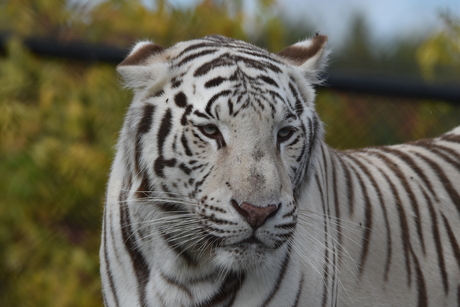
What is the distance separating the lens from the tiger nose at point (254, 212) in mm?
1589

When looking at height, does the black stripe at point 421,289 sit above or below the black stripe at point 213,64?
below

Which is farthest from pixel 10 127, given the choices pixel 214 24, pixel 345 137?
pixel 345 137

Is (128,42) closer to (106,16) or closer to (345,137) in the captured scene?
(106,16)

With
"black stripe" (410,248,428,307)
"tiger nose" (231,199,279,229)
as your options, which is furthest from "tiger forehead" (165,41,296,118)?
"black stripe" (410,248,428,307)

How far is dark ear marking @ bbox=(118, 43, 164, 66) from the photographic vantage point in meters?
1.93

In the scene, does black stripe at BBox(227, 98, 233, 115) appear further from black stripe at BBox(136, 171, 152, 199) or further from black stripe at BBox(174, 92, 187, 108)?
black stripe at BBox(136, 171, 152, 199)

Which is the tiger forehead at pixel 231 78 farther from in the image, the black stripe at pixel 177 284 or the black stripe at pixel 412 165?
the black stripe at pixel 412 165

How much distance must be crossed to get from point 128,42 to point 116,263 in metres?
2.47

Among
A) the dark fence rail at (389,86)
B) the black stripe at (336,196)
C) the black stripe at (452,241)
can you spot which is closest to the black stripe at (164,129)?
the black stripe at (336,196)

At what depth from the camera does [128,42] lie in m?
4.23

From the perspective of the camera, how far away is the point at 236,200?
1.60 metres

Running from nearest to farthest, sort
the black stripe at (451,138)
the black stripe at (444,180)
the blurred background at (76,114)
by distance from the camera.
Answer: the black stripe at (444,180) → the black stripe at (451,138) → the blurred background at (76,114)

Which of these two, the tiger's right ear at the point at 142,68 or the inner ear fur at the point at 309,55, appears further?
the inner ear fur at the point at 309,55

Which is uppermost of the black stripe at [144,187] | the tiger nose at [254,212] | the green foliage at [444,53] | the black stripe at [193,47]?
the green foliage at [444,53]
